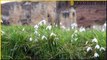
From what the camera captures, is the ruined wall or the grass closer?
the grass

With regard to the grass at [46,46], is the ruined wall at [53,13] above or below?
below

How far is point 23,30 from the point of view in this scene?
4.39 m

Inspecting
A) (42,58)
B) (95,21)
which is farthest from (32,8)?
(42,58)

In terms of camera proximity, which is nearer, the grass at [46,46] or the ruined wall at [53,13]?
the grass at [46,46]

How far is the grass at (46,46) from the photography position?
396 cm

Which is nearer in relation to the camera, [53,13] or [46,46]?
[46,46]

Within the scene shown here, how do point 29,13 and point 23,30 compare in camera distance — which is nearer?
point 23,30

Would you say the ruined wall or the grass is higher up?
the grass

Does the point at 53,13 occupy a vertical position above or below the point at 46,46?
below

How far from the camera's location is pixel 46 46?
401 centimetres

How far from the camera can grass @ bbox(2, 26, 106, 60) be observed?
13.0ft

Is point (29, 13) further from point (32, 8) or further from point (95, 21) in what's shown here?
point (95, 21)

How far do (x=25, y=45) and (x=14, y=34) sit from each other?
188 mm

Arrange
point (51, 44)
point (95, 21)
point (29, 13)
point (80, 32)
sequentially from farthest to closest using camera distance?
point (95, 21)
point (29, 13)
point (80, 32)
point (51, 44)
